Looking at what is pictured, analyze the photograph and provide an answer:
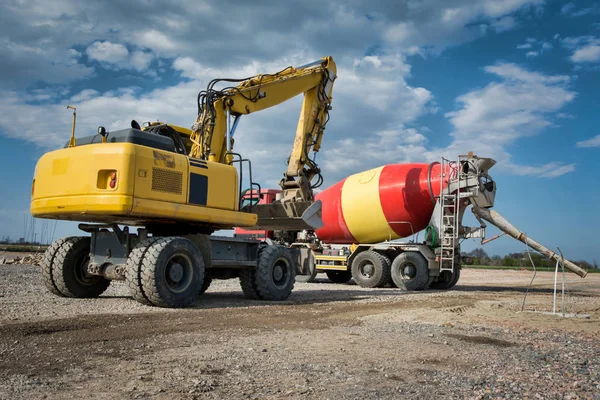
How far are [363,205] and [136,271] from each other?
11.5m

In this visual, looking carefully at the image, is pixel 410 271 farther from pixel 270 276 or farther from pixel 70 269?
pixel 70 269

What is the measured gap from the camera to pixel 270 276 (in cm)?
1237

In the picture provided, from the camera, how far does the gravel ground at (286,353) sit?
4.59 m

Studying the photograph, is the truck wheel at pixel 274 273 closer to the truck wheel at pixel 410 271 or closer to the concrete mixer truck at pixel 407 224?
the concrete mixer truck at pixel 407 224

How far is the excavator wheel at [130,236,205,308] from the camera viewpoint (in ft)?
31.2

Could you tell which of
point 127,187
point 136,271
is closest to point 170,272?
point 136,271

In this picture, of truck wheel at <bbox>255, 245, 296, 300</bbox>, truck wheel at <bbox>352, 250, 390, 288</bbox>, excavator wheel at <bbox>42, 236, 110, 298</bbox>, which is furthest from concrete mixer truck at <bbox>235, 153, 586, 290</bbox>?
excavator wheel at <bbox>42, 236, 110, 298</bbox>

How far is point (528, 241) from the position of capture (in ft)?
59.1

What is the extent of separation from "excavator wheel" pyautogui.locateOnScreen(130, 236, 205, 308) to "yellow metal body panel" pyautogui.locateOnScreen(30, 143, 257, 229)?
1.95 feet

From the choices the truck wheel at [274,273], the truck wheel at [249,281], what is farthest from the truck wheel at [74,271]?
the truck wheel at [274,273]

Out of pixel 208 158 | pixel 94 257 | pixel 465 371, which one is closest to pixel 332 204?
pixel 208 158

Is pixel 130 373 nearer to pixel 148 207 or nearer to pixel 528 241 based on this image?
pixel 148 207

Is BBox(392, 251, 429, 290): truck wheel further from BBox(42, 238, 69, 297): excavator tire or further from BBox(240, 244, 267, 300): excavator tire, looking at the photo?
BBox(42, 238, 69, 297): excavator tire

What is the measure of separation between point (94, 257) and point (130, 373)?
21.5ft
